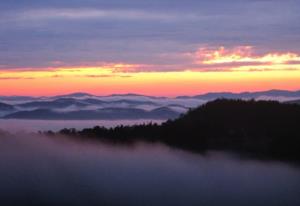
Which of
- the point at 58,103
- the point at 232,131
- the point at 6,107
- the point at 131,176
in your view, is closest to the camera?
the point at 131,176

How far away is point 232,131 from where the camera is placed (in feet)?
104

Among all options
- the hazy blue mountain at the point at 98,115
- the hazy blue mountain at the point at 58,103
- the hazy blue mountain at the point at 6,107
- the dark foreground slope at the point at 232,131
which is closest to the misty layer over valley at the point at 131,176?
the dark foreground slope at the point at 232,131

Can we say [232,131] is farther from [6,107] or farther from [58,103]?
[58,103]

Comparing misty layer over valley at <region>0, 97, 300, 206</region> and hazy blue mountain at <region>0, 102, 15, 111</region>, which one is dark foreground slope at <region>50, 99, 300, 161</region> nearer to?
misty layer over valley at <region>0, 97, 300, 206</region>

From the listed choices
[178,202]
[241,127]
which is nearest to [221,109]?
[241,127]

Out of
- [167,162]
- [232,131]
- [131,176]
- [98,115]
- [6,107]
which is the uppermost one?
[6,107]

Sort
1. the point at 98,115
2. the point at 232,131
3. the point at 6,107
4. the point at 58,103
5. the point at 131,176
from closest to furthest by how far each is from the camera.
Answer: the point at 131,176, the point at 232,131, the point at 98,115, the point at 6,107, the point at 58,103

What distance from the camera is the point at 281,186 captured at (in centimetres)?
2428

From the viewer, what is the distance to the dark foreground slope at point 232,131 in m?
30.1

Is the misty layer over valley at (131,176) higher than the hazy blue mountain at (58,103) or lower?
lower

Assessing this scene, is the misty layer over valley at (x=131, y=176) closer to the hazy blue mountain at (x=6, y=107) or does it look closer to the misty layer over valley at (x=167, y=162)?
the misty layer over valley at (x=167, y=162)

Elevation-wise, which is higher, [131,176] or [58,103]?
[58,103]

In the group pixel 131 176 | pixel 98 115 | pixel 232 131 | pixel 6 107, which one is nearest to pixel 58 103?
pixel 6 107

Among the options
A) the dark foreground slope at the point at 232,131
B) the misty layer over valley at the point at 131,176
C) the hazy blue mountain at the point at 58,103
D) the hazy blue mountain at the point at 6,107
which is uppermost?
the hazy blue mountain at the point at 58,103
